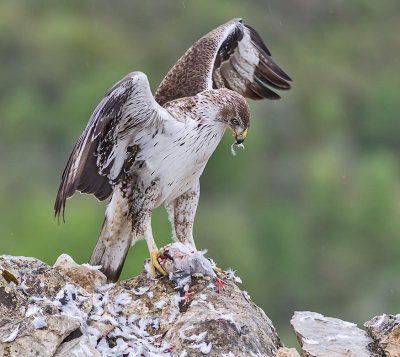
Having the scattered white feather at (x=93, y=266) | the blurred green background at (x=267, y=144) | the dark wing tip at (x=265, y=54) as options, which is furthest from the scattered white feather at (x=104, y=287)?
the blurred green background at (x=267, y=144)

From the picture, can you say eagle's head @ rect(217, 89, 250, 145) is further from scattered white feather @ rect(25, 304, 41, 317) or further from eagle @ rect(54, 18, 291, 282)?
scattered white feather @ rect(25, 304, 41, 317)

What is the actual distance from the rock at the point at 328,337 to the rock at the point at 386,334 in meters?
0.09

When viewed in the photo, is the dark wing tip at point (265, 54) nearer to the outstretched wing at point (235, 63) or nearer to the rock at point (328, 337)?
the outstretched wing at point (235, 63)

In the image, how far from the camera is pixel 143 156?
36.0 feet

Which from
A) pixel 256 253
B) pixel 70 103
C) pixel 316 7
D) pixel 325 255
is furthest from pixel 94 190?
pixel 316 7

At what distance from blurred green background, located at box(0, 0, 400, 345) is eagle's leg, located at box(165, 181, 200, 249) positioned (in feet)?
78.1

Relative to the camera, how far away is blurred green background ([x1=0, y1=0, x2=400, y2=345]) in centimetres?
5222

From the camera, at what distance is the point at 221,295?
9961 mm

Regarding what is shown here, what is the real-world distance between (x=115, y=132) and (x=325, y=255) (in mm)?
59103

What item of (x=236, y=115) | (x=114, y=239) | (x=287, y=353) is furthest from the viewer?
(x=114, y=239)

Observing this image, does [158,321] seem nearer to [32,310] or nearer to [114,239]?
[32,310]

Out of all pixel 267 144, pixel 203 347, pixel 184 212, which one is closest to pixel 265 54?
pixel 184 212

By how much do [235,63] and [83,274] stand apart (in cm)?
400

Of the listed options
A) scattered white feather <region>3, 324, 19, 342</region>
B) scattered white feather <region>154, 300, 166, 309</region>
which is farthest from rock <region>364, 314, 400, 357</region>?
scattered white feather <region>3, 324, 19, 342</region>
